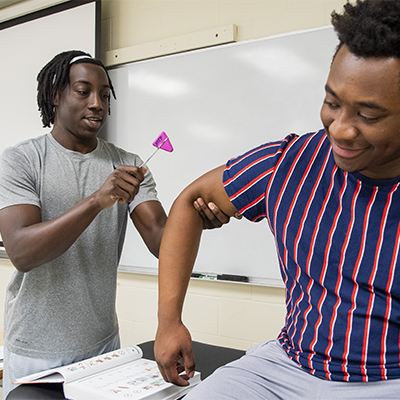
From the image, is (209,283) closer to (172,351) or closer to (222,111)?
(222,111)

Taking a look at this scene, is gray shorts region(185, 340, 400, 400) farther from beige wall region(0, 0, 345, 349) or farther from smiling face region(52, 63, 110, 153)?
beige wall region(0, 0, 345, 349)

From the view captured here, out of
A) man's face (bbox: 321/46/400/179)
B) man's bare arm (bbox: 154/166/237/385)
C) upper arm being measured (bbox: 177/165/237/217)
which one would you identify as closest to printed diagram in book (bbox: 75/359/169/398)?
Result: man's bare arm (bbox: 154/166/237/385)

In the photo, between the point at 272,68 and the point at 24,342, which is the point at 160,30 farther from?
the point at 24,342

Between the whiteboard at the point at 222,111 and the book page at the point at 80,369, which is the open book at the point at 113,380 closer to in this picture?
the book page at the point at 80,369

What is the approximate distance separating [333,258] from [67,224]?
73 centimetres

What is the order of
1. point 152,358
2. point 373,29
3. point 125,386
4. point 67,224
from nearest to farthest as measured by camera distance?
point 373,29, point 125,386, point 67,224, point 152,358

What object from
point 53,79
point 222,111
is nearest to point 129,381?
point 53,79

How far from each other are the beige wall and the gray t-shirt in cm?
85

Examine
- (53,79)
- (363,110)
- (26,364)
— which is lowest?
(26,364)

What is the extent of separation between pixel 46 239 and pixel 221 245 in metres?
1.13

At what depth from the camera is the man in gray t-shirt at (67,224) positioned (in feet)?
3.98

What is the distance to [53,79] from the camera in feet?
4.87

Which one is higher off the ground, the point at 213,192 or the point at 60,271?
the point at 213,192

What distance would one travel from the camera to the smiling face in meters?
1.38
